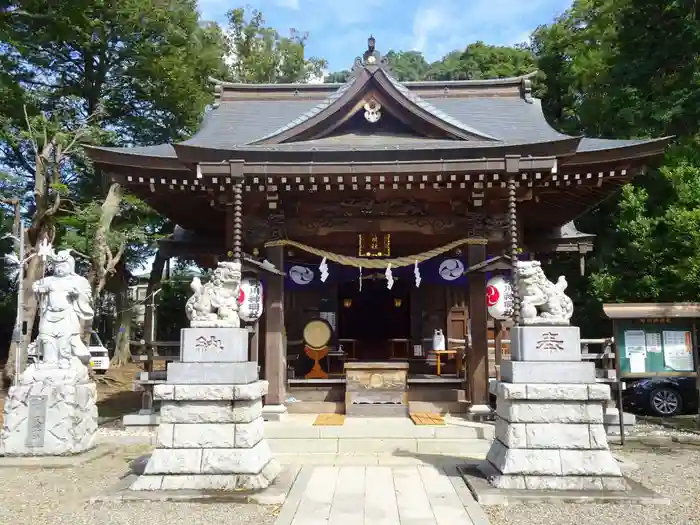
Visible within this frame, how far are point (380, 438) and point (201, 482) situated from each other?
3421 mm

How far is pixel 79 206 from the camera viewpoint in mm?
20047

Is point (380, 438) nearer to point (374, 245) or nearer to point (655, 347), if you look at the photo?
point (374, 245)

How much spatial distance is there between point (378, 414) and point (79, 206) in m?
15.4

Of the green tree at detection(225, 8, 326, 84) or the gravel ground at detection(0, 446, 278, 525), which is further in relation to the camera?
the green tree at detection(225, 8, 326, 84)

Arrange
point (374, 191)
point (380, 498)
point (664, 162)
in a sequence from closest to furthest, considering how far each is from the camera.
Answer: point (380, 498), point (374, 191), point (664, 162)

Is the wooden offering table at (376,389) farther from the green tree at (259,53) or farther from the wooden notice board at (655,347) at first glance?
the green tree at (259,53)

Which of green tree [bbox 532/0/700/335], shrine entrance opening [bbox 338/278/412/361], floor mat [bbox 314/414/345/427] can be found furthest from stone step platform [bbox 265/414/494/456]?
green tree [bbox 532/0/700/335]

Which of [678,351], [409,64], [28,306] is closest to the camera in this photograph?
[678,351]

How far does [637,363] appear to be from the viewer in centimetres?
918

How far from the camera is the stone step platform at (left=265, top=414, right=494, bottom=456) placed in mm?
8305

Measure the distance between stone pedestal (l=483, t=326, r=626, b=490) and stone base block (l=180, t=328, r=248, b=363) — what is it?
3185 mm

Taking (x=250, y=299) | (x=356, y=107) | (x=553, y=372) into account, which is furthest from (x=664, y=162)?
(x=250, y=299)

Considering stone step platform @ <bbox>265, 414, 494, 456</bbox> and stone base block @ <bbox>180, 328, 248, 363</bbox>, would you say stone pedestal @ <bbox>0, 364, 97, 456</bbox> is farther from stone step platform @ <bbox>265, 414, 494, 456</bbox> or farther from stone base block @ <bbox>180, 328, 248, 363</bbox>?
stone base block @ <bbox>180, 328, 248, 363</bbox>

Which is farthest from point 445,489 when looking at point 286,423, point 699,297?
point 699,297
